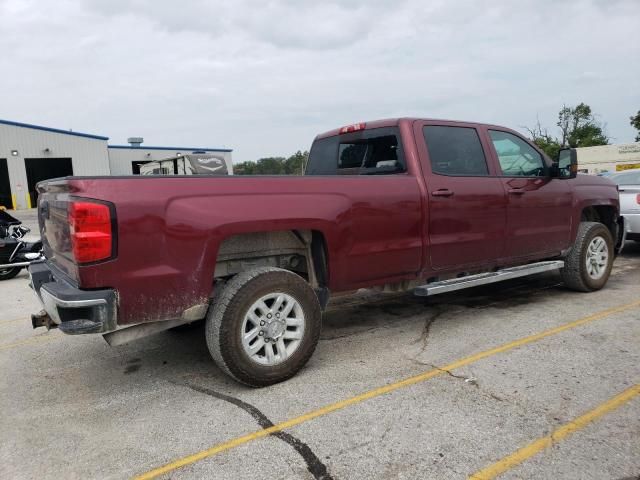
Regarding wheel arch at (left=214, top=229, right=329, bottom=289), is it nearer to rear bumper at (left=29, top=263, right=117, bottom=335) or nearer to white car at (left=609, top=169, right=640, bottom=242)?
rear bumper at (left=29, top=263, right=117, bottom=335)

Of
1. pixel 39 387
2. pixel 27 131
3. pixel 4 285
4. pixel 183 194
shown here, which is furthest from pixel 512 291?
pixel 27 131

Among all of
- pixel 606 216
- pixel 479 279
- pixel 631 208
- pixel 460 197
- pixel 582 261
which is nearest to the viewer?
pixel 460 197

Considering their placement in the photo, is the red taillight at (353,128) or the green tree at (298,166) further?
the green tree at (298,166)

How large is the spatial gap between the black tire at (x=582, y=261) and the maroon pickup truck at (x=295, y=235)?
0.30 meters

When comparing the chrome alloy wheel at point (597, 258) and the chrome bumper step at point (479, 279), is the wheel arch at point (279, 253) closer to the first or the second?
the chrome bumper step at point (479, 279)

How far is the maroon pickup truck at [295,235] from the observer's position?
3.01 m

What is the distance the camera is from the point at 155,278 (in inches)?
123

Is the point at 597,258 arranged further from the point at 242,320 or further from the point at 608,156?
the point at 608,156

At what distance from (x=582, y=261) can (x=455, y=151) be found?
236 cm

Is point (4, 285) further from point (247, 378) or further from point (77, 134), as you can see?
point (77, 134)

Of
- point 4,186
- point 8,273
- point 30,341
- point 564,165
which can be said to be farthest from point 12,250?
point 4,186

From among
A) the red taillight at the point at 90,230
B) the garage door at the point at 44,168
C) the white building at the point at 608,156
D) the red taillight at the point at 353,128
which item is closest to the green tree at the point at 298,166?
the red taillight at the point at 353,128

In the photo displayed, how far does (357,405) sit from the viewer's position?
3.20m

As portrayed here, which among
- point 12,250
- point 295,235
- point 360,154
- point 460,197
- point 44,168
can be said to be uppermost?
point 44,168
